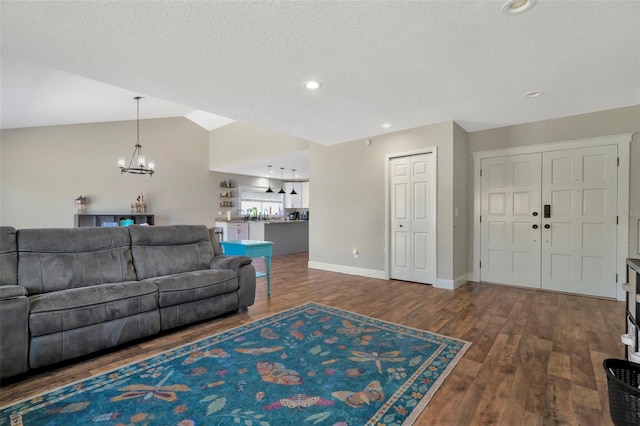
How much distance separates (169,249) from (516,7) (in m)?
3.65

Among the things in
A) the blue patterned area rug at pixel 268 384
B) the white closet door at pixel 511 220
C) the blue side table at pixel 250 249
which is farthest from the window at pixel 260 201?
the blue patterned area rug at pixel 268 384

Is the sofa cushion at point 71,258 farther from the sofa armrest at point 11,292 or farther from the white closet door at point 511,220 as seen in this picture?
the white closet door at point 511,220

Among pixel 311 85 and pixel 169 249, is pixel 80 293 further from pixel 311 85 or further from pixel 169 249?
pixel 311 85

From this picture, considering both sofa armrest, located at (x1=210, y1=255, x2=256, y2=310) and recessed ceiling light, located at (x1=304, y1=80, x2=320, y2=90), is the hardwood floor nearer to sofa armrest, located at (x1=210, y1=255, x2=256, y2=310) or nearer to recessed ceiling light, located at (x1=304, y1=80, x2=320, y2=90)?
sofa armrest, located at (x1=210, y1=255, x2=256, y2=310)

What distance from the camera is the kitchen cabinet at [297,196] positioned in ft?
34.2

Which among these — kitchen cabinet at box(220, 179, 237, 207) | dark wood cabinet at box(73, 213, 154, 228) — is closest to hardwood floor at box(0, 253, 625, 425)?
dark wood cabinet at box(73, 213, 154, 228)

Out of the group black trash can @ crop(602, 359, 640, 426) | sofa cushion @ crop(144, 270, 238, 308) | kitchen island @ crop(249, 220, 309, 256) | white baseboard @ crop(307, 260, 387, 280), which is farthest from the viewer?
kitchen island @ crop(249, 220, 309, 256)

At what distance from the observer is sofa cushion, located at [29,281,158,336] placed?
6.77ft

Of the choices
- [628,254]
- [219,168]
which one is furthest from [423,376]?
[219,168]

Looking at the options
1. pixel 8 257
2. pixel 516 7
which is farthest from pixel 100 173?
pixel 516 7

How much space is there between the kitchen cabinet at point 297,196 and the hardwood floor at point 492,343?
5.99m

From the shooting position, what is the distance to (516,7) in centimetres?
188

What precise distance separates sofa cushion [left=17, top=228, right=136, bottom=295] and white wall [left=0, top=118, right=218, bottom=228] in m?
5.10

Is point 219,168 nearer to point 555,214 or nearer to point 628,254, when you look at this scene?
point 555,214
